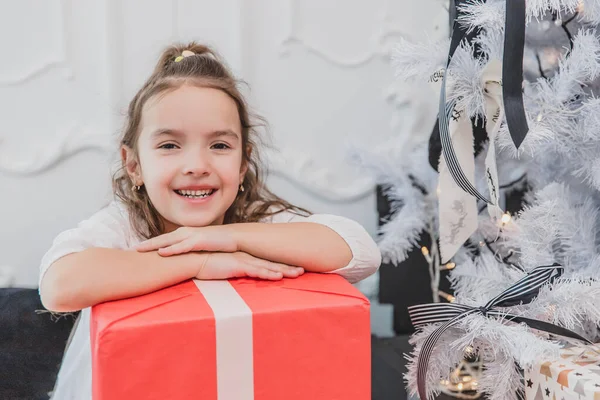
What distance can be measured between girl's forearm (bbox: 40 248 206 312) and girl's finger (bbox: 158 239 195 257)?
0.04 feet

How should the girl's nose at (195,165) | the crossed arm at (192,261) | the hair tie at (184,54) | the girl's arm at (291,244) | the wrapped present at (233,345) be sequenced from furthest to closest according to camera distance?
the hair tie at (184,54)
the girl's nose at (195,165)
the girl's arm at (291,244)
the crossed arm at (192,261)
the wrapped present at (233,345)

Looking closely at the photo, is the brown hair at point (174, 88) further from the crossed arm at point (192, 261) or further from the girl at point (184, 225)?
the crossed arm at point (192, 261)

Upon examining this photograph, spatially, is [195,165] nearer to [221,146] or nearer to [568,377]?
[221,146]

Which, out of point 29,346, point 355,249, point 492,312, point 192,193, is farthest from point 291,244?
point 29,346

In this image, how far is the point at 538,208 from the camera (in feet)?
3.10

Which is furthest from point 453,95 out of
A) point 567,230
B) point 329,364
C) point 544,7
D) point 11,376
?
point 11,376

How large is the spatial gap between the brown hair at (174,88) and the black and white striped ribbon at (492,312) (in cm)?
31

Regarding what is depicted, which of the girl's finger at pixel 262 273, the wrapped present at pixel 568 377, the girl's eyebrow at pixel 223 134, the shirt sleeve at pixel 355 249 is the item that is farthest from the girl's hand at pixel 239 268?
the wrapped present at pixel 568 377

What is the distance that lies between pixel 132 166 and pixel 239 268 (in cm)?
36

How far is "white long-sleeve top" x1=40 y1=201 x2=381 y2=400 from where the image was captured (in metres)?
0.83

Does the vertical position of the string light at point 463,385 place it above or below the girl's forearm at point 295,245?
below

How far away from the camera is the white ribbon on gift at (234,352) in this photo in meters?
0.63

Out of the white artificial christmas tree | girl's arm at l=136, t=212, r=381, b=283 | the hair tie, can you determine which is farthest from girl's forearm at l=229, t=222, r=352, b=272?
the hair tie

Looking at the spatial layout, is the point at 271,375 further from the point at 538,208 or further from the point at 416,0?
the point at 416,0
